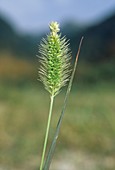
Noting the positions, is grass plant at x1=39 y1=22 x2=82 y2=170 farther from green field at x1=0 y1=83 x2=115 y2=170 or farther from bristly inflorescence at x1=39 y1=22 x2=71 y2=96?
green field at x1=0 y1=83 x2=115 y2=170

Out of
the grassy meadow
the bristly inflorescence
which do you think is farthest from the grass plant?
the grassy meadow

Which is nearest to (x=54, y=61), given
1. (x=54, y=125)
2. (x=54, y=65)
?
(x=54, y=65)

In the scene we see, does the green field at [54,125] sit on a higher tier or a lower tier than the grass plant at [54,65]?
lower

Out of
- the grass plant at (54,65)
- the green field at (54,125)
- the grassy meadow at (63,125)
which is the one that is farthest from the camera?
the green field at (54,125)

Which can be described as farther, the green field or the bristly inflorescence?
the green field

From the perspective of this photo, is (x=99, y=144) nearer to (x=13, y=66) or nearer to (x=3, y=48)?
(x=13, y=66)

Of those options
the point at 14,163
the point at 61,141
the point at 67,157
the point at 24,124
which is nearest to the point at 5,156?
the point at 14,163

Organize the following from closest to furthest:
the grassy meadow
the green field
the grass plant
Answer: the grass plant < the grassy meadow < the green field

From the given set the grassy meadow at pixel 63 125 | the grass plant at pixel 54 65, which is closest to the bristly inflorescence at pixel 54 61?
the grass plant at pixel 54 65

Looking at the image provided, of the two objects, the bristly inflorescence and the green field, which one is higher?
the bristly inflorescence

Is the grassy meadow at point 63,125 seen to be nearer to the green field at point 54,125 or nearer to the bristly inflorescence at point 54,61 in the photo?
the green field at point 54,125
